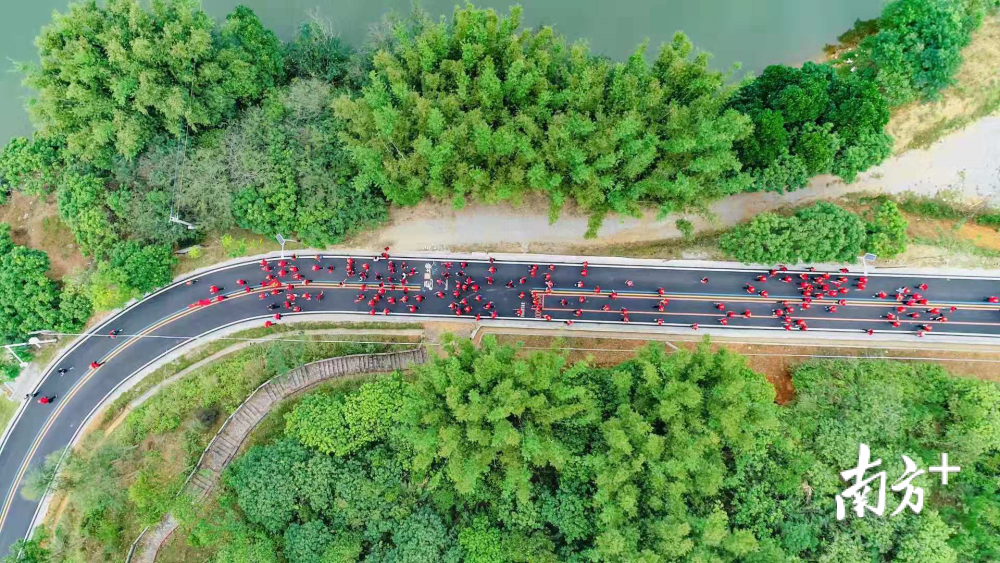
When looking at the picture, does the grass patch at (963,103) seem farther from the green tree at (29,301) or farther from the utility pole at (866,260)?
the green tree at (29,301)

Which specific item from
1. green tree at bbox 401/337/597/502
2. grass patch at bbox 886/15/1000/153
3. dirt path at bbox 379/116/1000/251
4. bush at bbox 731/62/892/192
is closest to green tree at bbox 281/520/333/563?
green tree at bbox 401/337/597/502

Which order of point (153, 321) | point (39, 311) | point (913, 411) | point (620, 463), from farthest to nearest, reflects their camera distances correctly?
point (153, 321) < point (39, 311) < point (913, 411) < point (620, 463)

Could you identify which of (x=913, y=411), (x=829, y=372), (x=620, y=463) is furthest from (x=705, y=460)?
(x=913, y=411)

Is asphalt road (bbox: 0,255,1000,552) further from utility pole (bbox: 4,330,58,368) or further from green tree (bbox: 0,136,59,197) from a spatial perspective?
green tree (bbox: 0,136,59,197)

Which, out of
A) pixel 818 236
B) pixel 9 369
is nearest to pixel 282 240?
pixel 9 369

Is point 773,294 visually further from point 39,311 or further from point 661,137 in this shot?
point 39,311

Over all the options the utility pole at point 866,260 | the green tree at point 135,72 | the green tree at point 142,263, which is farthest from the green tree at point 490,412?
the green tree at point 135,72
